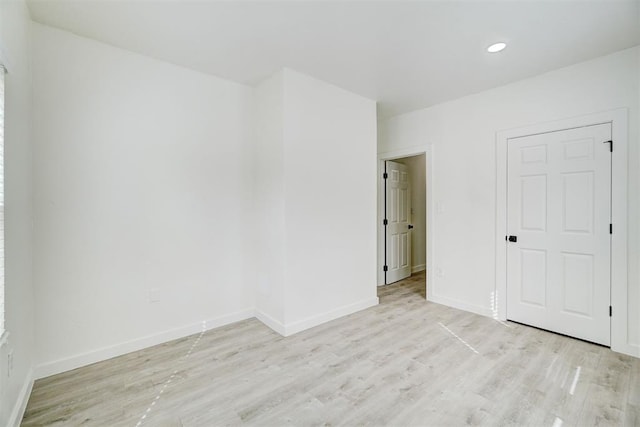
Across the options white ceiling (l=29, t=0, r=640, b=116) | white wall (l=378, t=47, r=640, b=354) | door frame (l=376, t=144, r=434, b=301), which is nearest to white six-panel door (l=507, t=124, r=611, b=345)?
white wall (l=378, t=47, r=640, b=354)

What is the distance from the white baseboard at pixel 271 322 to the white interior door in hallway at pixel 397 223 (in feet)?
7.73

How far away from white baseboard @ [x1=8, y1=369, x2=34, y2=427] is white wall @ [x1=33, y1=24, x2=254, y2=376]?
176mm

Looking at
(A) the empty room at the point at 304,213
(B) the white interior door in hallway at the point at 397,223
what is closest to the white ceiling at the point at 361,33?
(A) the empty room at the point at 304,213

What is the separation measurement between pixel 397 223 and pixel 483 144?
6.38ft

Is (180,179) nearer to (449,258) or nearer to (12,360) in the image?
(12,360)

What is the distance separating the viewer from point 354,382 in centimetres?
216

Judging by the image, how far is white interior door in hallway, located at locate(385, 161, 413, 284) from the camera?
190 inches

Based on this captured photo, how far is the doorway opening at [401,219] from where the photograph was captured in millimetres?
4758

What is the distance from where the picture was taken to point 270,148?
3146mm

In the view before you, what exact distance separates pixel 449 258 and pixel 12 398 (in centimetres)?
420

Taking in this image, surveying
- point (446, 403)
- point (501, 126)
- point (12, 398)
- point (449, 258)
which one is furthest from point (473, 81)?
point (12, 398)

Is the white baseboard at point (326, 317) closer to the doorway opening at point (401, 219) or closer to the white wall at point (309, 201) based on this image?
the white wall at point (309, 201)

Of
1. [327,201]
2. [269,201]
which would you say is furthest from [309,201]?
[269,201]

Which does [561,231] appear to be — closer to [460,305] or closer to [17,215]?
[460,305]
